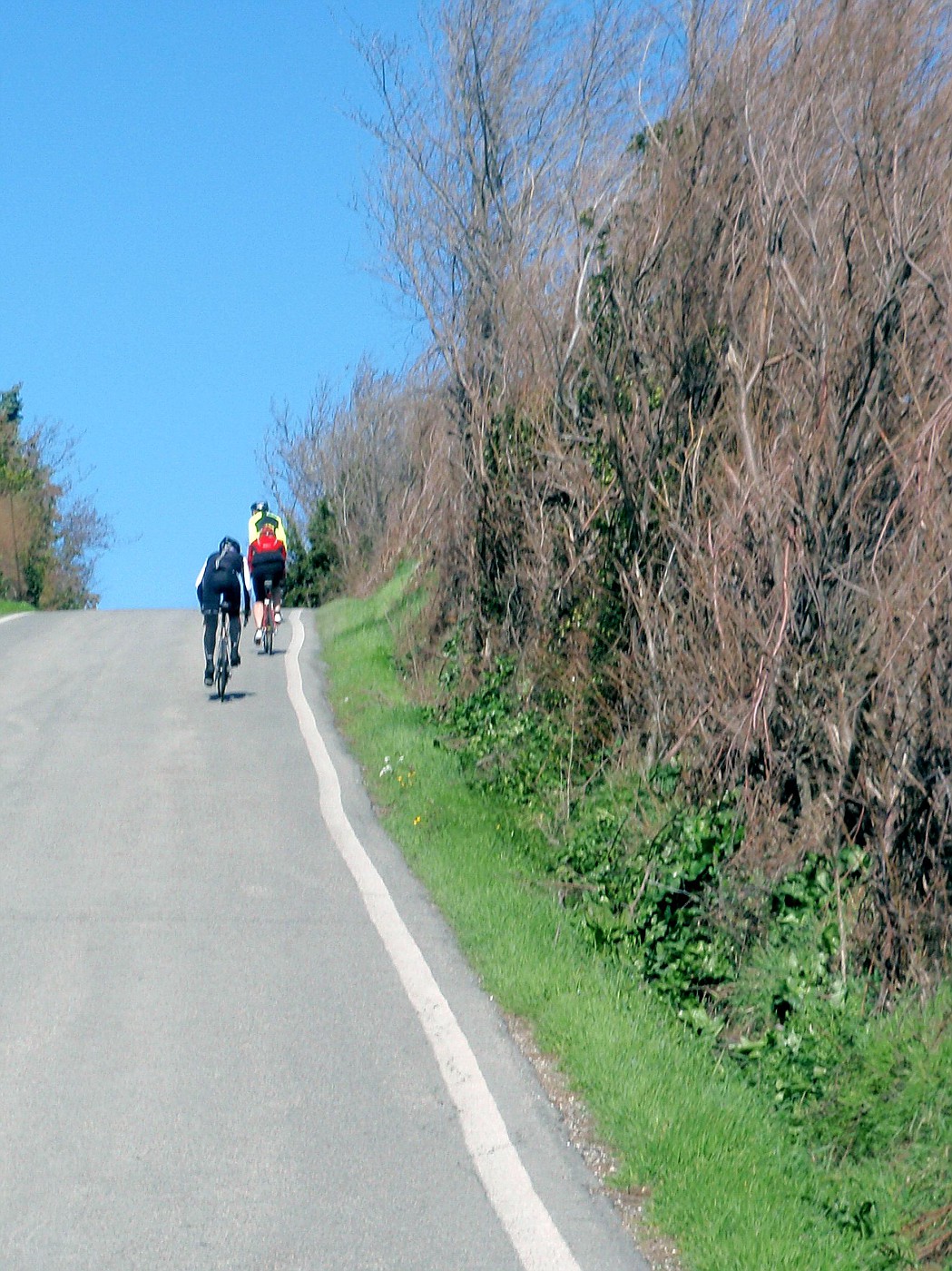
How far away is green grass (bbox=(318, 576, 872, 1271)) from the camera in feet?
17.1

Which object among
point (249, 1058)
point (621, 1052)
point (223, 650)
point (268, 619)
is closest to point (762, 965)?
point (621, 1052)

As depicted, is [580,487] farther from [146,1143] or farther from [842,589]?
[146,1143]

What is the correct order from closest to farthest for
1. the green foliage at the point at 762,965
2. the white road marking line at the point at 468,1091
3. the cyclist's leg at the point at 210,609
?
1. the white road marking line at the point at 468,1091
2. the green foliage at the point at 762,965
3. the cyclist's leg at the point at 210,609

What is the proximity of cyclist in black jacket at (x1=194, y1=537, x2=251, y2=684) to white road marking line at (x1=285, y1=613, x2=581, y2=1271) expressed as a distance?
6.06 metres

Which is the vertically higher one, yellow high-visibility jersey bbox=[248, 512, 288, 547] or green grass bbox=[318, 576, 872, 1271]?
yellow high-visibility jersey bbox=[248, 512, 288, 547]

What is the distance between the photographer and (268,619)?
20672 mm

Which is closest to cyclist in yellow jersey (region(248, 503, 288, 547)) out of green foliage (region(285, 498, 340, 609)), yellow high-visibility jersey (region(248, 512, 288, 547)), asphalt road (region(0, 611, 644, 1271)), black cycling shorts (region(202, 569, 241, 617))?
yellow high-visibility jersey (region(248, 512, 288, 547))

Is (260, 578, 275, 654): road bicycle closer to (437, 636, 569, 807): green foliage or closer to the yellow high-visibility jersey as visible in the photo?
the yellow high-visibility jersey

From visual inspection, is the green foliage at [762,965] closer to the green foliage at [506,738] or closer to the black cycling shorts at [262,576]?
the green foliage at [506,738]

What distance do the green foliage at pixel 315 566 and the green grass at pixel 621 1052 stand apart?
21947mm

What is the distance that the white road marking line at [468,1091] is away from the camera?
16.8ft

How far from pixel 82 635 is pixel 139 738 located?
929 centimetres

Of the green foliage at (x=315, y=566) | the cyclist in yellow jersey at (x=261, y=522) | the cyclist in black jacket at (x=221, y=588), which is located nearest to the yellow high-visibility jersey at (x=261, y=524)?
the cyclist in yellow jersey at (x=261, y=522)

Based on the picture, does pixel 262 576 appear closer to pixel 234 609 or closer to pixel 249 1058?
pixel 234 609
